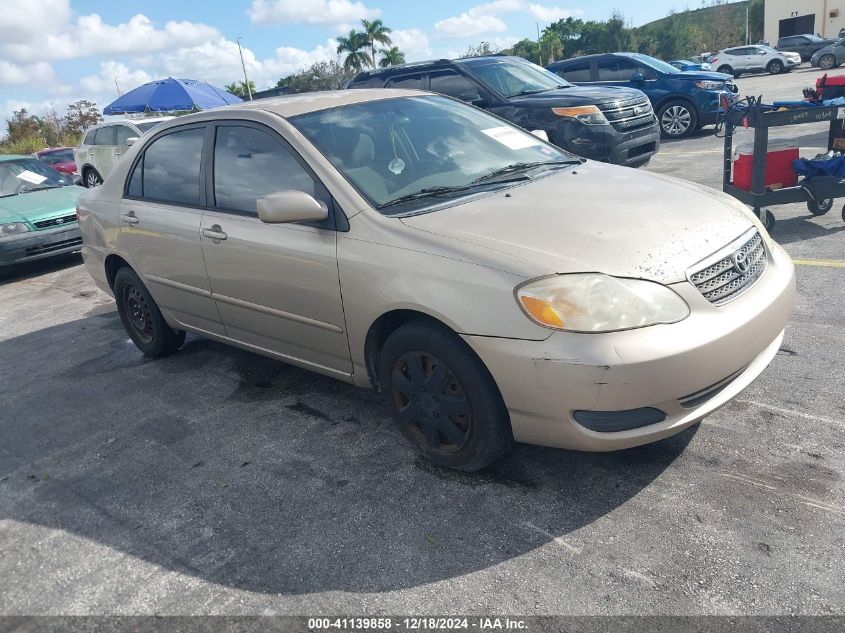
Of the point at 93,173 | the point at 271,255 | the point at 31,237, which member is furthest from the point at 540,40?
the point at 271,255

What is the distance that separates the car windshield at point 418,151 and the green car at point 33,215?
5.65m

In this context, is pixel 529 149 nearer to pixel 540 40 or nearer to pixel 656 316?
pixel 656 316

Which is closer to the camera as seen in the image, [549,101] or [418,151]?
[418,151]

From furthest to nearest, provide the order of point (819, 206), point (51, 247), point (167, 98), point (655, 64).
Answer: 1. point (167, 98)
2. point (655, 64)
3. point (51, 247)
4. point (819, 206)

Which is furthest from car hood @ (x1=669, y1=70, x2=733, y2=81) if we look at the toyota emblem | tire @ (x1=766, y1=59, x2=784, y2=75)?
tire @ (x1=766, y1=59, x2=784, y2=75)

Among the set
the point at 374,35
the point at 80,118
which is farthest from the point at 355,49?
the point at 80,118

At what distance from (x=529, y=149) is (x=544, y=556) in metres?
2.42

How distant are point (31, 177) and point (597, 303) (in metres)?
10.0

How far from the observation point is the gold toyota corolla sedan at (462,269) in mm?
2688

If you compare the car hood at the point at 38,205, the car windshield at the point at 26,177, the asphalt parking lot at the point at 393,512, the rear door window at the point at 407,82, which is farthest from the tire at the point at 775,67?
the asphalt parking lot at the point at 393,512

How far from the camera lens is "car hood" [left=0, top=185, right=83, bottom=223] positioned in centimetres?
898

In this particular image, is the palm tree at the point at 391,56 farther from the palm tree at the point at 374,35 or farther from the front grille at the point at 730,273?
the front grille at the point at 730,273

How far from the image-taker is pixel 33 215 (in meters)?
9.02

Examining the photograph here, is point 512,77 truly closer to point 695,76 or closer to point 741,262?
point 695,76
